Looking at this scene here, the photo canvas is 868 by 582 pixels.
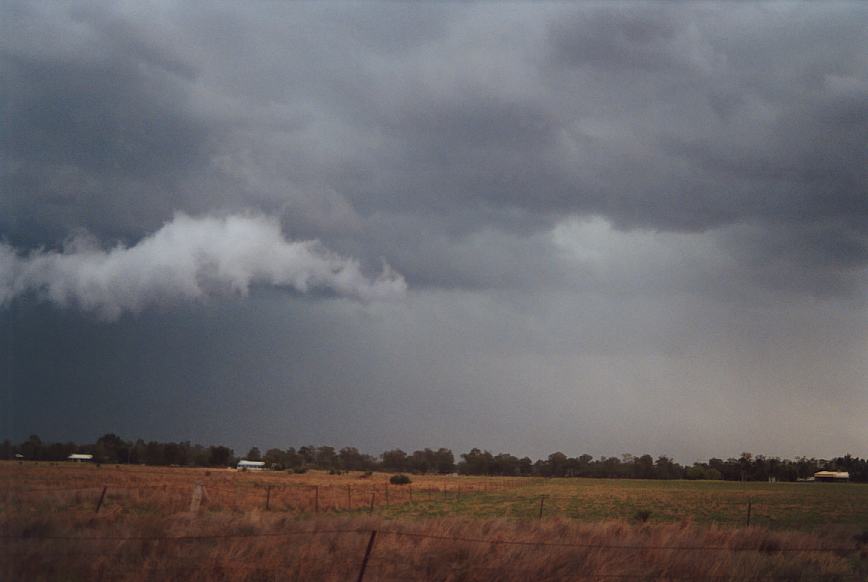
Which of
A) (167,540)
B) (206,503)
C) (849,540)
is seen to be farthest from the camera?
→ (206,503)

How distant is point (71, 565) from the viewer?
1133 cm

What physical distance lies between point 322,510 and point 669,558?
86.7ft

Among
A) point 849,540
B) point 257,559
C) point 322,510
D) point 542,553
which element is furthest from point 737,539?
point 322,510

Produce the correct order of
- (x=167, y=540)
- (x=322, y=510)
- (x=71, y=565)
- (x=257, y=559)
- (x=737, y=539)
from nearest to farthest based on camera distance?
(x=71, y=565) < (x=257, y=559) < (x=167, y=540) < (x=737, y=539) < (x=322, y=510)

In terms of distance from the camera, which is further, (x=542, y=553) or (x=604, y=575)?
(x=542, y=553)

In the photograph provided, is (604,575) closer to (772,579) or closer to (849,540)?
(772,579)

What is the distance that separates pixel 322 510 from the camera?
38219 mm

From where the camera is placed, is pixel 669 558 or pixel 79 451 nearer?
pixel 669 558

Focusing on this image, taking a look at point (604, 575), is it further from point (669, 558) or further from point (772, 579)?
point (772, 579)

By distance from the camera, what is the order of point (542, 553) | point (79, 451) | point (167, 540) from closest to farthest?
point (167, 540) → point (542, 553) → point (79, 451)

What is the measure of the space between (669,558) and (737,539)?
5.81 meters

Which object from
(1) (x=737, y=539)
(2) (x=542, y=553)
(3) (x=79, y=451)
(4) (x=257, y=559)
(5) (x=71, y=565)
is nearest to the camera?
(5) (x=71, y=565)

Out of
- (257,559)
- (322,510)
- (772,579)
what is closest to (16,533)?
(257,559)

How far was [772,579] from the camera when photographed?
552 inches
